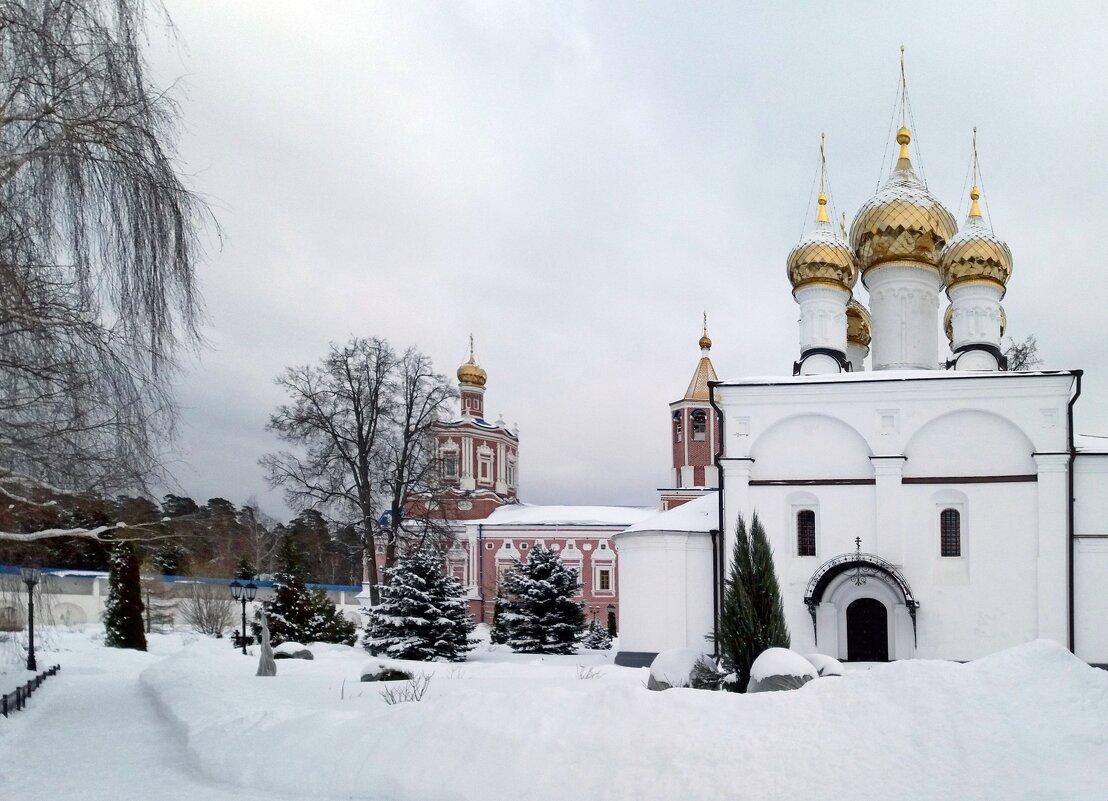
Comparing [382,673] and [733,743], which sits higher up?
[733,743]

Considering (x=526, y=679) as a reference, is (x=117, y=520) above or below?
above

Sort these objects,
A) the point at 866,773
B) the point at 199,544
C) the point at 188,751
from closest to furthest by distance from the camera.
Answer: the point at 866,773
the point at 188,751
the point at 199,544

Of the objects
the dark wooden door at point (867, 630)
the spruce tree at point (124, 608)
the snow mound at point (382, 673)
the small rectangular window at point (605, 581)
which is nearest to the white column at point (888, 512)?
the dark wooden door at point (867, 630)

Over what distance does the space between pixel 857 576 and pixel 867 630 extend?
1235 millimetres

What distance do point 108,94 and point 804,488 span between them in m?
15.4

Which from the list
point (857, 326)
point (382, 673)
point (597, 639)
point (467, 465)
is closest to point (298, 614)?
point (382, 673)

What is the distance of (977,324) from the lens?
2117cm

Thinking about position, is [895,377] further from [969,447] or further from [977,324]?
[977,324]

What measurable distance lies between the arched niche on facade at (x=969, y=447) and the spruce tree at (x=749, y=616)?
7617mm

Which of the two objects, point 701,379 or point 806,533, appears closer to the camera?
point 806,533

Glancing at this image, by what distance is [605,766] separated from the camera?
6.32m

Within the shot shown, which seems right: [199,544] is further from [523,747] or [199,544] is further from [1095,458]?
[1095,458]

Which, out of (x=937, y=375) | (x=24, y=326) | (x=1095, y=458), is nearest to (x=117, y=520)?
(x=24, y=326)

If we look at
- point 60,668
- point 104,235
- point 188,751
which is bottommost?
point 60,668
